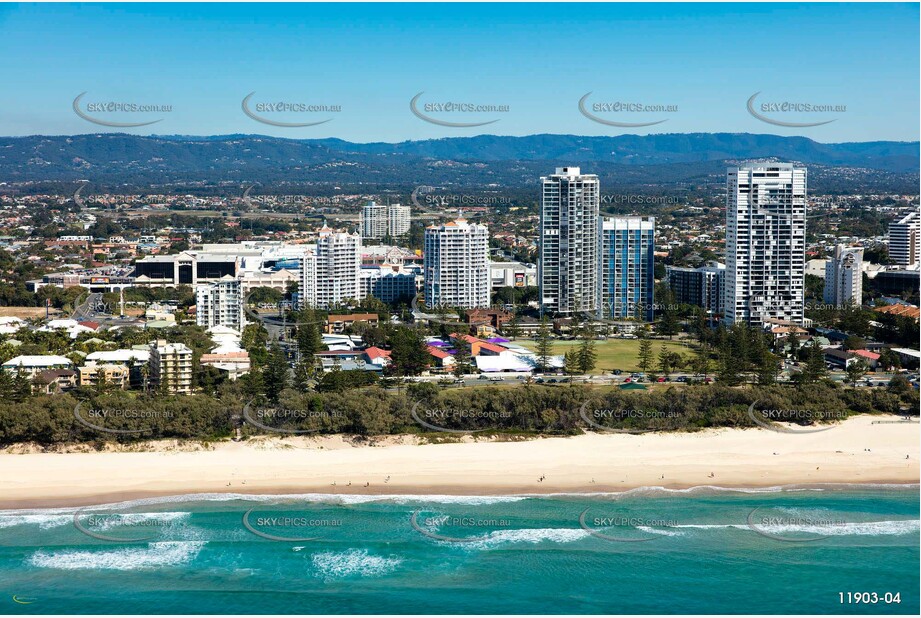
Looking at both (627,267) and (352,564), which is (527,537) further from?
(627,267)

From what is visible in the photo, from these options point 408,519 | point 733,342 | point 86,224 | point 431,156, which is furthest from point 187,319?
point 431,156

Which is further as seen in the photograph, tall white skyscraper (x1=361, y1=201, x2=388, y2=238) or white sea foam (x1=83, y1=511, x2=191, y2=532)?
tall white skyscraper (x1=361, y1=201, x2=388, y2=238)

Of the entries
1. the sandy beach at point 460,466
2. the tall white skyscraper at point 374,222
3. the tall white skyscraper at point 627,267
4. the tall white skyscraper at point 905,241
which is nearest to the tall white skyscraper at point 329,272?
the tall white skyscraper at point 627,267

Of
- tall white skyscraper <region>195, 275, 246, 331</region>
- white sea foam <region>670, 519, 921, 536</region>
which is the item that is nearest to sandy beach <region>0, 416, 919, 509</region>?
white sea foam <region>670, 519, 921, 536</region>

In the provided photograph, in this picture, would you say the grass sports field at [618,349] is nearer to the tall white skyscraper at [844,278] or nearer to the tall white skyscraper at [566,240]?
the tall white skyscraper at [566,240]

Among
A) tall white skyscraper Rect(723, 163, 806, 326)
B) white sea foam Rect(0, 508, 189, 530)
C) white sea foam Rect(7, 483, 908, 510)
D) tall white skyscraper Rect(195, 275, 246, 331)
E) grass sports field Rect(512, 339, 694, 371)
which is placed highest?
tall white skyscraper Rect(723, 163, 806, 326)

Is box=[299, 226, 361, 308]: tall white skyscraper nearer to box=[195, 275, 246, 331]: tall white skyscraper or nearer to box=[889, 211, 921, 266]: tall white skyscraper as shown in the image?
box=[195, 275, 246, 331]: tall white skyscraper

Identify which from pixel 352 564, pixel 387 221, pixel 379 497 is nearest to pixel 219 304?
pixel 379 497

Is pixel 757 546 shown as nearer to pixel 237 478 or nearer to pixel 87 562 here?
pixel 237 478
